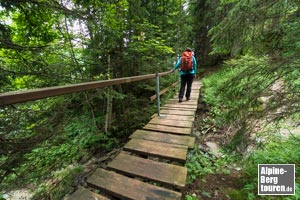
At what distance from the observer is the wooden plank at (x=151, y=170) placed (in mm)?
1725

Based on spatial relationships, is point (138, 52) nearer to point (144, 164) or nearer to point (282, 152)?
point (144, 164)

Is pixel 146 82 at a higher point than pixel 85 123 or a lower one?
higher

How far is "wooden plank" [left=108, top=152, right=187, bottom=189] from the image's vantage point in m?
1.73

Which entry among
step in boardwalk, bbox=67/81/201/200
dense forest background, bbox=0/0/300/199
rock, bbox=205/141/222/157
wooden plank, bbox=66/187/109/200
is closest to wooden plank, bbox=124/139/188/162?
step in boardwalk, bbox=67/81/201/200

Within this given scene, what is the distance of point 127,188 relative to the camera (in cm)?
164

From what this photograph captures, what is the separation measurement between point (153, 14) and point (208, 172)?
313 inches

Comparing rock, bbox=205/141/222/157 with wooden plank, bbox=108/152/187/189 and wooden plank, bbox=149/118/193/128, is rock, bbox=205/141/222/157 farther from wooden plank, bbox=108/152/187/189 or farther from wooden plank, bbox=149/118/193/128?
wooden plank, bbox=108/152/187/189

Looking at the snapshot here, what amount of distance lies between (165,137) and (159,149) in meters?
0.43

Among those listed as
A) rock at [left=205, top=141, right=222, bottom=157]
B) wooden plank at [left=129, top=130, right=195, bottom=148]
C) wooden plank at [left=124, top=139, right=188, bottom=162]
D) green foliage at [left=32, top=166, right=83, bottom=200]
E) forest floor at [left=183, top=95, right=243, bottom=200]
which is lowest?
green foliage at [left=32, top=166, right=83, bottom=200]

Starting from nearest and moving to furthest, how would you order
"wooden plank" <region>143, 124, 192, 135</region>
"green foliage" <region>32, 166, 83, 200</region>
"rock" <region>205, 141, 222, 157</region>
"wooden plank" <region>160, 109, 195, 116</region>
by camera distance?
"wooden plank" <region>143, 124, 192, 135</region> < "green foliage" <region>32, 166, 83, 200</region> < "rock" <region>205, 141, 222, 157</region> < "wooden plank" <region>160, 109, 195, 116</region>

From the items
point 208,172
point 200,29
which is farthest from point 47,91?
point 200,29

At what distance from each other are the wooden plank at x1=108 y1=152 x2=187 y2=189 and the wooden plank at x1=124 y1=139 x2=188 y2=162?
142mm

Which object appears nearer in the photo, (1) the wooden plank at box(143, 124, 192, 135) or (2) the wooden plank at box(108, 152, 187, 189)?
(2) the wooden plank at box(108, 152, 187, 189)

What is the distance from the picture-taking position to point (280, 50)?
242cm
